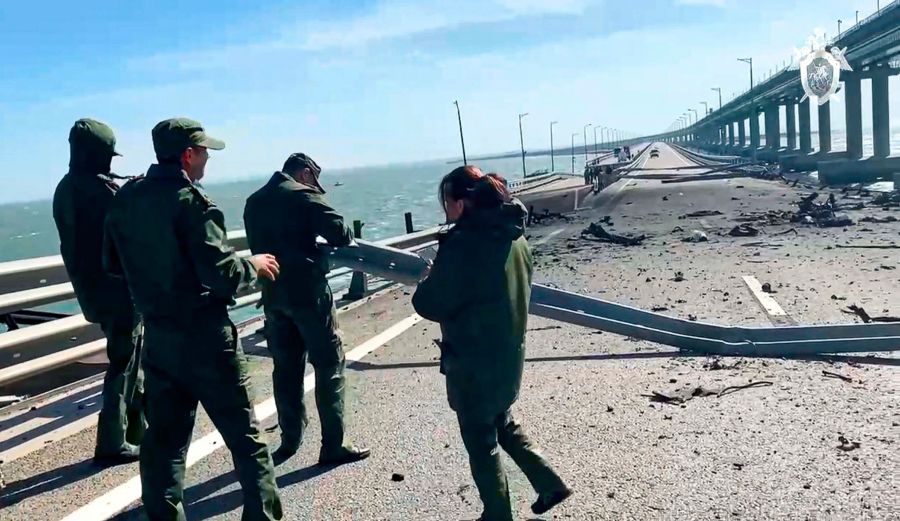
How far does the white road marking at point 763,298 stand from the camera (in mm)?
8391

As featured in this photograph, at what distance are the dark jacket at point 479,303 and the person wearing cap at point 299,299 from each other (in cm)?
146

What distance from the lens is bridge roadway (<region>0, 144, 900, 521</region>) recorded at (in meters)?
3.81

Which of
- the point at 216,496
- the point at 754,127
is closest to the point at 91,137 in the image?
the point at 216,496

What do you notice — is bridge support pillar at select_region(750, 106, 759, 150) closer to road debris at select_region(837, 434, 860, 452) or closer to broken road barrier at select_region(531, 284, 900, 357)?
broken road barrier at select_region(531, 284, 900, 357)

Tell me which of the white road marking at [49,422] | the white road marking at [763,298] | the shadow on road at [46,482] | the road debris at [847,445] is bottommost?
the white road marking at [763,298]

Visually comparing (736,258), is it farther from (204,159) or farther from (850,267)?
(204,159)

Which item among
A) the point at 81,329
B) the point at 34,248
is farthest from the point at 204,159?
the point at 34,248

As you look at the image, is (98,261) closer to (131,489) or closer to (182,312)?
(131,489)

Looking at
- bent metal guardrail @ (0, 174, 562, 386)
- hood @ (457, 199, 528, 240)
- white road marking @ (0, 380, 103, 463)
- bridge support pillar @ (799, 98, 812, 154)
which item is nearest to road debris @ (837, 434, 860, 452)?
hood @ (457, 199, 528, 240)

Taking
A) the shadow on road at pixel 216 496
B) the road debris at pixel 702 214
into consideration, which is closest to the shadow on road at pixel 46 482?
the shadow on road at pixel 216 496

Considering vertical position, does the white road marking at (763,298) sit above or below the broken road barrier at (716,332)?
below

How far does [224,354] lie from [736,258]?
1105 centimetres

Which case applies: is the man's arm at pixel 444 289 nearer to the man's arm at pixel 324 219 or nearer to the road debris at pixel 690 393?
the man's arm at pixel 324 219

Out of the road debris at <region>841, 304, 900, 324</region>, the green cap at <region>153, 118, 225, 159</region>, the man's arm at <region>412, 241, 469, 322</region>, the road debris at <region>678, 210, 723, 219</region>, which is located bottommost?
the road debris at <region>678, 210, 723, 219</region>
